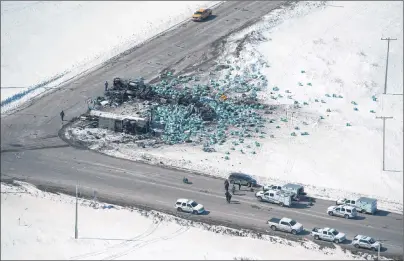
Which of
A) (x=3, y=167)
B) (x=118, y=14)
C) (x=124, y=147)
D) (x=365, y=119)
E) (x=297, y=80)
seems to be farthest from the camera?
(x=118, y=14)

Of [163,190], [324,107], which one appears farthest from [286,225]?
[324,107]

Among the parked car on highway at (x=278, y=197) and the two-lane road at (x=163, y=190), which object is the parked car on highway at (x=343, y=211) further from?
the parked car on highway at (x=278, y=197)

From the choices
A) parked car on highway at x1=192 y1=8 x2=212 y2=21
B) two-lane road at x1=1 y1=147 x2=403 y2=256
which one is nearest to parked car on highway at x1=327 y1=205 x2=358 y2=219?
two-lane road at x1=1 y1=147 x2=403 y2=256

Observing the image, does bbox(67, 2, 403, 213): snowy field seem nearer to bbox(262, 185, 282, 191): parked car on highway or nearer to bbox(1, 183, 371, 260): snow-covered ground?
bbox(262, 185, 282, 191): parked car on highway

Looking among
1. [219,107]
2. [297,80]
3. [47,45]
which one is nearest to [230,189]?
[219,107]

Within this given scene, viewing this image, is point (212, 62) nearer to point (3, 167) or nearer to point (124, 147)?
point (124, 147)

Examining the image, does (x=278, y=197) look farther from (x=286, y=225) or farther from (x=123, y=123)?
(x=123, y=123)

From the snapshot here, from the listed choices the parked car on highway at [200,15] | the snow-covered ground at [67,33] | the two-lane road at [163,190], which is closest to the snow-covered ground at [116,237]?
the two-lane road at [163,190]
